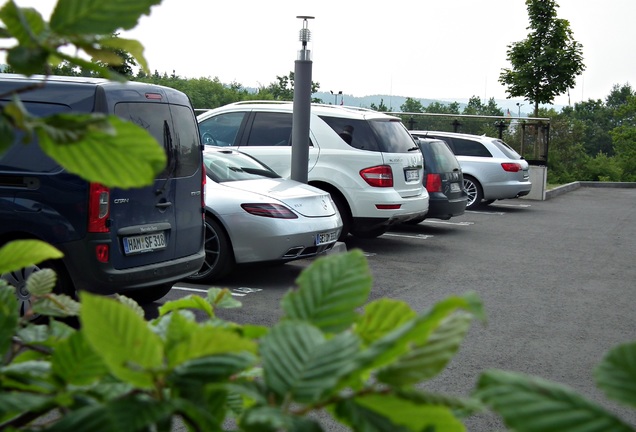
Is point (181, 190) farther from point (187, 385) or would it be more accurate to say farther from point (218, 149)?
point (187, 385)

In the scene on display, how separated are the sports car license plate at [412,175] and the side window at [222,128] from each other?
2.39m

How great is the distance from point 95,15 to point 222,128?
12402mm

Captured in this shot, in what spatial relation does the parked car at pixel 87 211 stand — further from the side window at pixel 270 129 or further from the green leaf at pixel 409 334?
the green leaf at pixel 409 334

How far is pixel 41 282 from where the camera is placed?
116cm

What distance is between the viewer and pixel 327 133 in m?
12.5

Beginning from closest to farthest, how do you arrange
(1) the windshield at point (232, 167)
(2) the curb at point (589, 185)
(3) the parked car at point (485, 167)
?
(1) the windshield at point (232, 167)
(3) the parked car at point (485, 167)
(2) the curb at point (589, 185)

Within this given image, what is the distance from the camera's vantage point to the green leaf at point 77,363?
792mm

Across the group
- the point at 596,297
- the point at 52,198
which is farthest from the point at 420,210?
the point at 52,198

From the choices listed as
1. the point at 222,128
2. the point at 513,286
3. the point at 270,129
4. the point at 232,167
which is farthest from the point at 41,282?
the point at 222,128

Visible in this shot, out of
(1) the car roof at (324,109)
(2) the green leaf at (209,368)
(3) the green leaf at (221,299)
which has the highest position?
(1) the car roof at (324,109)

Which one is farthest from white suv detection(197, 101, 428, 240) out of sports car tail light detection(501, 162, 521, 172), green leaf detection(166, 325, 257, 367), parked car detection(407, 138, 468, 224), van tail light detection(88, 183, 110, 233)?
green leaf detection(166, 325, 257, 367)

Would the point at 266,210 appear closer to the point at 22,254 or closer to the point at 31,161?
the point at 31,161

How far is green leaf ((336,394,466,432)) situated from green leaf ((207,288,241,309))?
0.65 meters

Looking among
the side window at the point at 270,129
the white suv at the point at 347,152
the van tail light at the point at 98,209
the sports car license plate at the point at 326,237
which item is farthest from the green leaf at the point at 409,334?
the side window at the point at 270,129
